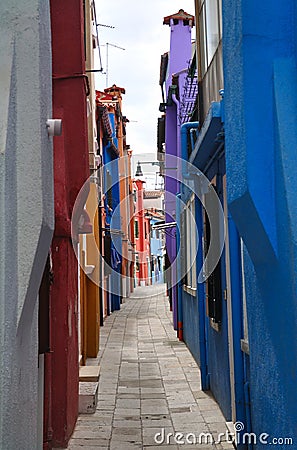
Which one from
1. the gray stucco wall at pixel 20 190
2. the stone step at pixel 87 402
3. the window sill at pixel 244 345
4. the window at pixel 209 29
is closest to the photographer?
the gray stucco wall at pixel 20 190

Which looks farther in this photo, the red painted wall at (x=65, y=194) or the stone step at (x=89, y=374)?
the stone step at (x=89, y=374)

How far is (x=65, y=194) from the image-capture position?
6.67 m

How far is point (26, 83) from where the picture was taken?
358cm

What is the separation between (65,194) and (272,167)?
3313 millimetres

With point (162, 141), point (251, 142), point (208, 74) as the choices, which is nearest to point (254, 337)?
point (251, 142)

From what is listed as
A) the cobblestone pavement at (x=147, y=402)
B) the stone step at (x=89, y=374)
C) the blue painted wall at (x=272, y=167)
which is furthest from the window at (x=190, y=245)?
the blue painted wall at (x=272, y=167)

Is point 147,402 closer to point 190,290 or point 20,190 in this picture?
point 190,290

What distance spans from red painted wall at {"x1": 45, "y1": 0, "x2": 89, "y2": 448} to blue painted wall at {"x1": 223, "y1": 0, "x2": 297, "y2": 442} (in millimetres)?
2897

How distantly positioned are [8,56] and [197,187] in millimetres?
6009

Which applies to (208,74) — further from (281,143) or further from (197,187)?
(281,143)

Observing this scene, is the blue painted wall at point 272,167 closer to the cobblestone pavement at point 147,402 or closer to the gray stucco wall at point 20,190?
the gray stucco wall at point 20,190

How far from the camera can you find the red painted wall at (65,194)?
6.57 metres

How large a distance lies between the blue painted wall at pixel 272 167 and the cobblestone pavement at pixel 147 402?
9.41 ft

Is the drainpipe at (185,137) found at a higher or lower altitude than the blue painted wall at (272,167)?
higher
